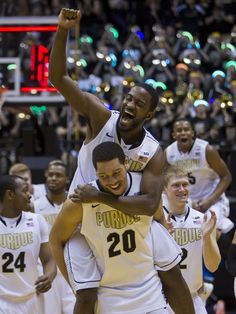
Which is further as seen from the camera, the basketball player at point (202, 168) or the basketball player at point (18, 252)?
the basketball player at point (202, 168)

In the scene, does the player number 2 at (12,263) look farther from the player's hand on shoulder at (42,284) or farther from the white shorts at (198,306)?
the white shorts at (198,306)

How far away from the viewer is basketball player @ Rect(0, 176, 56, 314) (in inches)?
271

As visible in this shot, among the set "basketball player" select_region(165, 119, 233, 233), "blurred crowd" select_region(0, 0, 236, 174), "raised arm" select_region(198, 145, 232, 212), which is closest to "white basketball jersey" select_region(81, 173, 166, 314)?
"raised arm" select_region(198, 145, 232, 212)

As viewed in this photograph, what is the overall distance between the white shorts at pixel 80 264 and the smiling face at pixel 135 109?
73 cm

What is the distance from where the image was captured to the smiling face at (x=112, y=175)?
5.10m

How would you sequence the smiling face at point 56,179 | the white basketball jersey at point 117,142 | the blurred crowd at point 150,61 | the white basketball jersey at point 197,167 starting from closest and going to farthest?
the white basketball jersey at point 117,142 < the smiling face at point 56,179 < the white basketball jersey at point 197,167 < the blurred crowd at point 150,61

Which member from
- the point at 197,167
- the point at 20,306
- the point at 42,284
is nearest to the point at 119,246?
→ the point at 42,284

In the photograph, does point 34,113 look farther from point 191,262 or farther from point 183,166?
point 191,262

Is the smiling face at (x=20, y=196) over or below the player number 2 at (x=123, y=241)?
over

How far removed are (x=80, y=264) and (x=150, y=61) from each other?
11.5 metres

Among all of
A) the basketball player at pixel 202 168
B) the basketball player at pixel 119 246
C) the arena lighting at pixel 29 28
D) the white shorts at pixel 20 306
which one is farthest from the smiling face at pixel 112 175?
the arena lighting at pixel 29 28

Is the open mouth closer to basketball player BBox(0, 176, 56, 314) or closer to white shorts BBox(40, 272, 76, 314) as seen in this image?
basketball player BBox(0, 176, 56, 314)

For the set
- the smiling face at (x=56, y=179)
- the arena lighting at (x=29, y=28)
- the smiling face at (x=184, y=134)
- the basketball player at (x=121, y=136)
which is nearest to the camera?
the basketball player at (x=121, y=136)

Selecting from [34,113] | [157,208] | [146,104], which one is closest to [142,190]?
[157,208]
